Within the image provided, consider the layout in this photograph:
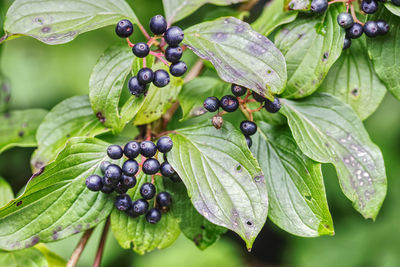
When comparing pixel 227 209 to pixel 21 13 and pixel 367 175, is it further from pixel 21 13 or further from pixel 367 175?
pixel 21 13

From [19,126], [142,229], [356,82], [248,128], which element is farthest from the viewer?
[19,126]

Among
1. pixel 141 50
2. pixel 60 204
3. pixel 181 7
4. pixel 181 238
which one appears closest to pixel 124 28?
pixel 141 50

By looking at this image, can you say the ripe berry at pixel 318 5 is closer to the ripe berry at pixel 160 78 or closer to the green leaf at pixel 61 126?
the ripe berry at pixel 160 78

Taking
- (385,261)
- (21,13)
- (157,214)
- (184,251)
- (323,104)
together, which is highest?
(21,13)

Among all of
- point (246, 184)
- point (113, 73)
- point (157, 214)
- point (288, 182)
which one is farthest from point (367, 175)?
point (113, 73)

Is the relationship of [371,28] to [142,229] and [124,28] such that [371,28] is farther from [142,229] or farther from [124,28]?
[142,229]

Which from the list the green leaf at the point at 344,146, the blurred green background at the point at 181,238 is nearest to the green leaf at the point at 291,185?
the green leaf at the point at 344,146

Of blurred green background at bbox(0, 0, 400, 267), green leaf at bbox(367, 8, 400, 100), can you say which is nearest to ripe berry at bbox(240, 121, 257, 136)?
green leaf at bbox(367, 8, 400, 100)
